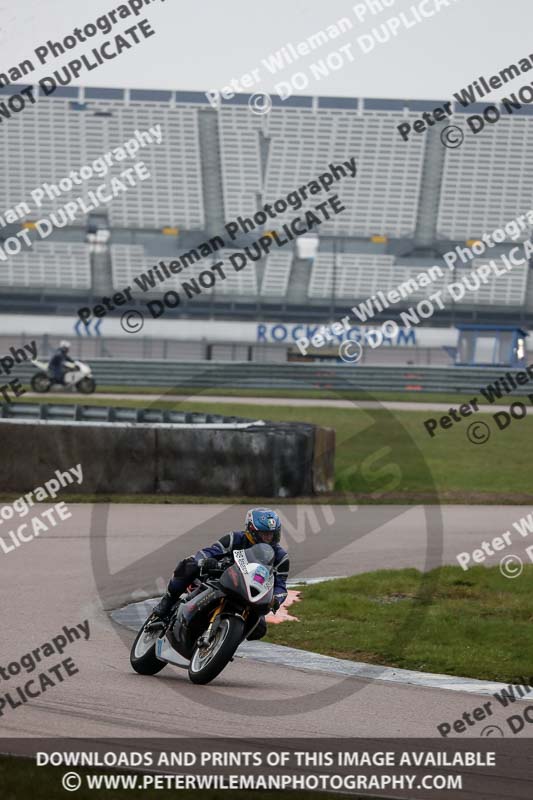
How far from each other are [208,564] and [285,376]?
29961mm

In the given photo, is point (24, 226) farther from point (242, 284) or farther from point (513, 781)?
point (513, 781)

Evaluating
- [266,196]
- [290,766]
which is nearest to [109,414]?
[290,766]

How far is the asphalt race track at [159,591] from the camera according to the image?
275 inches

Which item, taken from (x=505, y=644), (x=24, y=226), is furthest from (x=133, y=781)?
(x=24, y=226)

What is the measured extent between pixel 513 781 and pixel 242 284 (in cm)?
5094

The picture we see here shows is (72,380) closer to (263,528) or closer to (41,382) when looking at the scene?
(41,382)

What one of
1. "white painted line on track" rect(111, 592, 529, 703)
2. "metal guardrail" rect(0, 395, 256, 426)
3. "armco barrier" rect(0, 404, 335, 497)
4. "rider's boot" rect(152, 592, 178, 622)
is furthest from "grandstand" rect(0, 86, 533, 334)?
"rider's boot" rect(152, 592, 178, 622)

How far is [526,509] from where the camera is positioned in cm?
1845

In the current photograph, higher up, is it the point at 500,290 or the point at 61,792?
the point at 61,792

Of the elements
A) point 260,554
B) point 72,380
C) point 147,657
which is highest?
point 260,554

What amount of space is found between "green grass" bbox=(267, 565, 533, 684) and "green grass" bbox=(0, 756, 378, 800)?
3.40 m

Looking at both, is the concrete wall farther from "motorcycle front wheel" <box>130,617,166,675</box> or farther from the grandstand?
the grandstand

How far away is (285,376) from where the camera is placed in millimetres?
38000

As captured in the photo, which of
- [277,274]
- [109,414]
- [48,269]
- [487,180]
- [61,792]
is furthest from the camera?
[487,180]
